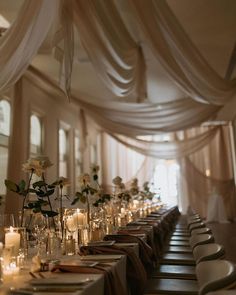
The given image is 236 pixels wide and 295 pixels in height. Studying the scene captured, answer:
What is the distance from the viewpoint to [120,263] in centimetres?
204

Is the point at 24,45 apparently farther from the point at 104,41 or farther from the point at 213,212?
the point at 213,212

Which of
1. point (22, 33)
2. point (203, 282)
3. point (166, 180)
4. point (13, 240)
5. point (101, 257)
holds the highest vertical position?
point (22, 33)

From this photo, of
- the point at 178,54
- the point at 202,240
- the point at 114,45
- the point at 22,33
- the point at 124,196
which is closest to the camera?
the point at 22,33

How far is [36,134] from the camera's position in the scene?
24.8 feet

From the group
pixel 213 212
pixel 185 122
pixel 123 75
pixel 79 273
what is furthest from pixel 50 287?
pixel 213 212

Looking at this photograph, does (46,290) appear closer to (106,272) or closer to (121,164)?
(106,272)

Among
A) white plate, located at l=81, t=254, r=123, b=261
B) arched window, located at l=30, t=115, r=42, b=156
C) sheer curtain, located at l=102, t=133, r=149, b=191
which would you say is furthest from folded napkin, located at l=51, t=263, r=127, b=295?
Answer: sheer curtain, located at l=102, t=133, r=149, b=191

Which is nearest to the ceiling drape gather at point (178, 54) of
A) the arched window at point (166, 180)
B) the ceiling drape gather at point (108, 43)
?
the ceiling drape gather at point (108, 43)

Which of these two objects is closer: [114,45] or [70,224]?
[70,224]

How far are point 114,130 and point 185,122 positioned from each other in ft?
4.45

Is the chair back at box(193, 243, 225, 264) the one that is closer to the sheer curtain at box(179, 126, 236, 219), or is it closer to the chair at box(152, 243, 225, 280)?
the chair at box(152, 243, 225, 280)

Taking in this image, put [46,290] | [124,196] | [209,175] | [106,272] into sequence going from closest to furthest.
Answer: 1. [46,290]
2. [106,272]
3. [124,196]
4. [209,175]

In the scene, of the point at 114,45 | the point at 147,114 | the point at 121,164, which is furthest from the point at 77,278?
the point at 121,164

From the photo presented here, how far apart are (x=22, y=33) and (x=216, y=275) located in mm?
2016
